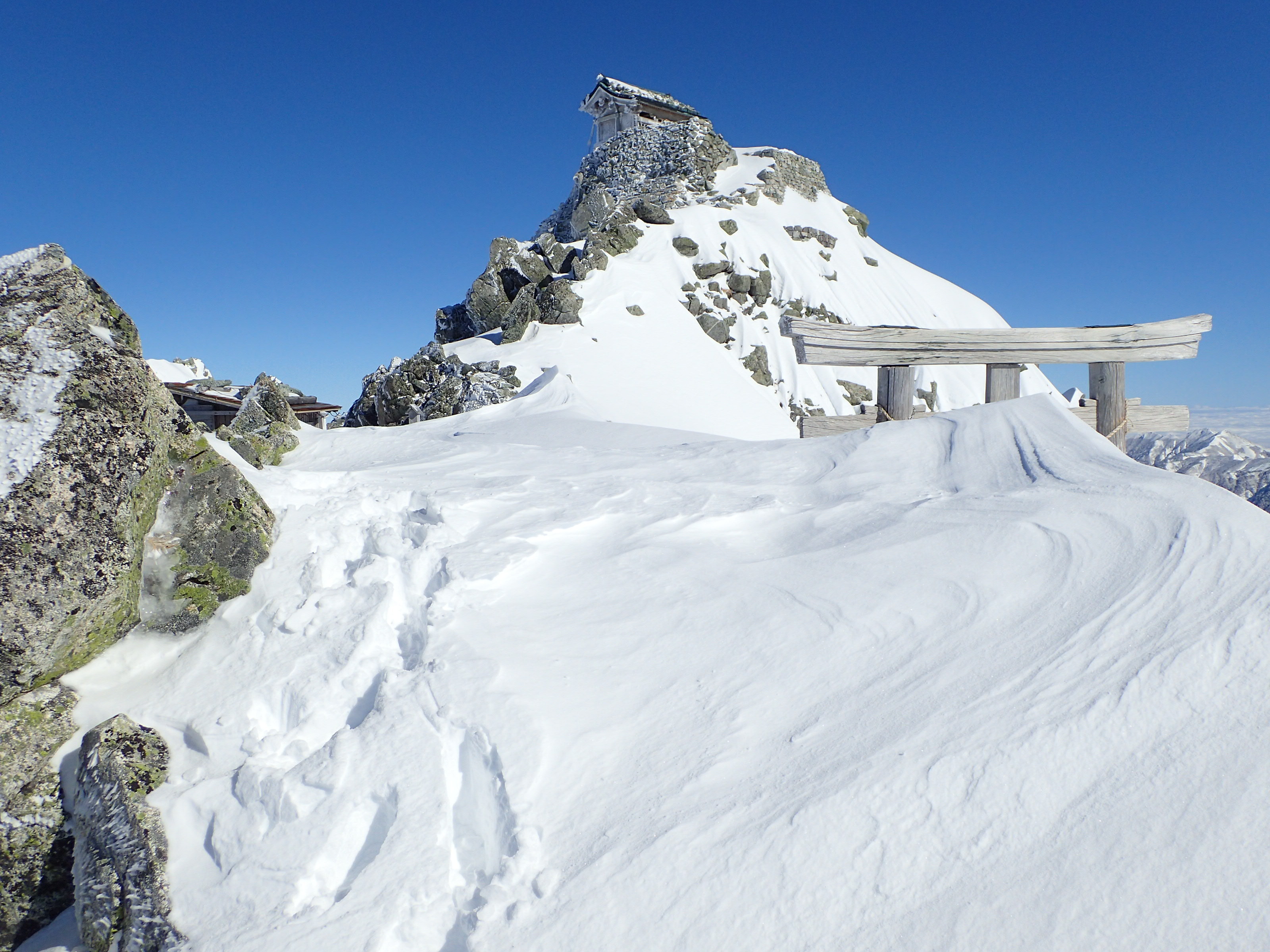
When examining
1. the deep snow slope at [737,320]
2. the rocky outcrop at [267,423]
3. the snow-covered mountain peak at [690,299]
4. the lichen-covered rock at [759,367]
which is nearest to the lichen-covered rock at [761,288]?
the snow-covered mountain peak at [690,299]

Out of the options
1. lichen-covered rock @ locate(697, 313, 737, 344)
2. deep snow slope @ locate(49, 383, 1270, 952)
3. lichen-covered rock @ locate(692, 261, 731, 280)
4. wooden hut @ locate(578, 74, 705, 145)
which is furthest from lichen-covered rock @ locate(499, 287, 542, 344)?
wooden hut @ locate(578, 74, 705, 145)

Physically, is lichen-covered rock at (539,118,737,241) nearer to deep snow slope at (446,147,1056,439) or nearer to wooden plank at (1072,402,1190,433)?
deep snow slope at (446,147,1056,439)

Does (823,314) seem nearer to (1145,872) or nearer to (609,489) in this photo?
(609,489)

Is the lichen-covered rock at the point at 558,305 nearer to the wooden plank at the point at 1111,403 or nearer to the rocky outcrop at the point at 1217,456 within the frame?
the wooden plank at the point at 1111,403

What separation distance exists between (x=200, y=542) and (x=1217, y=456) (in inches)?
2147

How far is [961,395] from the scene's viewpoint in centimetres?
2502

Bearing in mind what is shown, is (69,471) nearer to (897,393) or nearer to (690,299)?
(897,393)

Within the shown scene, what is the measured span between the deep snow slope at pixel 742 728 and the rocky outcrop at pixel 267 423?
97.9 inches

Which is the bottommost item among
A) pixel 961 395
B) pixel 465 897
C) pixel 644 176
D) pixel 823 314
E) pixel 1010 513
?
pixel 465 897

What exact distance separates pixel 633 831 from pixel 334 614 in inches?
67.7

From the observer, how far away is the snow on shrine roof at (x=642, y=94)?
3350 centimetres

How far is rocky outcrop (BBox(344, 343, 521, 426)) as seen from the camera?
1146cm

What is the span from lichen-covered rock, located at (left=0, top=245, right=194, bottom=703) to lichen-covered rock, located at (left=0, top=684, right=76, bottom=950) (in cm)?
15

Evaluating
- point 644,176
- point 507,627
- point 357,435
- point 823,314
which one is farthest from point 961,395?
point 507,627
